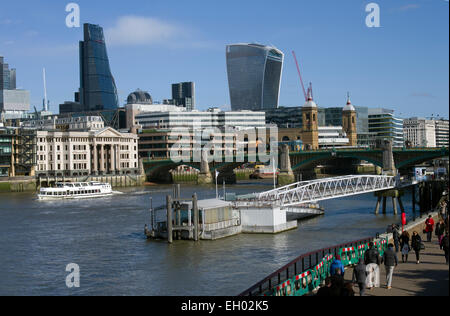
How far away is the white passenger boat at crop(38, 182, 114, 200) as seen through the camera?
7669 centimetres

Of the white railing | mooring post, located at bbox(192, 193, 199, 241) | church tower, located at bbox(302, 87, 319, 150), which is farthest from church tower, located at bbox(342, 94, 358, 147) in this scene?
mooring post, located at bbox(192, 193, 199, 241)

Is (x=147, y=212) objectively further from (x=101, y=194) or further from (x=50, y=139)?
(x=50, y=139)

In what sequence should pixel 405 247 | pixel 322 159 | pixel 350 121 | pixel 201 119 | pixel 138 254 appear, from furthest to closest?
pixel 201 119 < pixel 350 121 < pixel 322 159 < pixel 138 254 < pixel 405 247

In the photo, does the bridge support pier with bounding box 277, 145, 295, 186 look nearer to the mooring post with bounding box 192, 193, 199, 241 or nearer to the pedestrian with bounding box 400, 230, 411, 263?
the mooring post with bounding box 192, 193, 199, 241

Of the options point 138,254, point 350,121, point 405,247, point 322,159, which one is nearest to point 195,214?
point 138,254

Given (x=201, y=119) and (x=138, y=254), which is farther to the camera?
(x=201, y=119)

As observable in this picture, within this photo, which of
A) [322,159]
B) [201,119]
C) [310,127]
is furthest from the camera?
[201,119]

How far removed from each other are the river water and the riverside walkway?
23.0 feet

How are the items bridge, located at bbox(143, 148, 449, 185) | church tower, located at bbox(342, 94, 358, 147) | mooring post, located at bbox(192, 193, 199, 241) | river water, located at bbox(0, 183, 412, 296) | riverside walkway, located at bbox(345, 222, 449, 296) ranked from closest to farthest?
riverside walkway, located at bbox(345, 222, 449, 296) → river water, located at bbox(0, 183, 412, 296) → mooring post, located at bbox(192, 193, 199, 241) → bridge, located at bbox(143, 148, 449, 185) → church tower, located at bbox(342, 94, 358, 147)

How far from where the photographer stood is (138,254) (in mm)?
32969

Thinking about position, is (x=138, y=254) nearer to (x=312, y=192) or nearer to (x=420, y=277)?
(x=312, y=192)

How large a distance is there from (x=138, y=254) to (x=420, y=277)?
724 inches

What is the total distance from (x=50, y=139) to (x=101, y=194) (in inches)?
1169

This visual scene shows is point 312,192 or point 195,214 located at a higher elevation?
point 312,192
